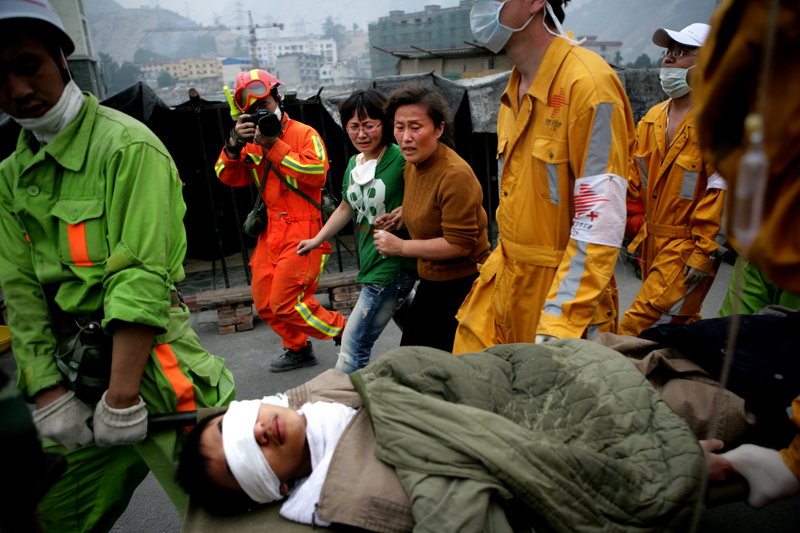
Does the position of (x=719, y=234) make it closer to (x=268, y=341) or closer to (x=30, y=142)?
(x=30, y=142)

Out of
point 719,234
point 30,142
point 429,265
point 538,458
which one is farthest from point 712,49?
point 719,234

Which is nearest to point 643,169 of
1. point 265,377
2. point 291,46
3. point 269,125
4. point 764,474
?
point 764,474

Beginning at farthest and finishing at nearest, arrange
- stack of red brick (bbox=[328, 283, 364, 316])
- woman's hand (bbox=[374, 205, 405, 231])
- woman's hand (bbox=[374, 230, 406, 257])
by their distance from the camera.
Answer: stack of red brick (bbox=[328, 283, 364, 316]), woman's hand (bbox=[374, 205, 405, 231]), woman's hand (bbox=[374, 230, 406, 257])

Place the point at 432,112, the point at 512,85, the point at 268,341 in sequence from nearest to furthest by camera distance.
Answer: the point at 512,85
the point at 432,112
the point at 268,341

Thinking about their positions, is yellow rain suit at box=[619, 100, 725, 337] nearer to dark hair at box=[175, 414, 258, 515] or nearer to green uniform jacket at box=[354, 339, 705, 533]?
green uniform jacket at box=[354, 339, 705, 533]

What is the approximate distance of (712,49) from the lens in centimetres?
66

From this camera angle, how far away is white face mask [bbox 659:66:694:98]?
119 inches

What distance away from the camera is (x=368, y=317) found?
3.09 m

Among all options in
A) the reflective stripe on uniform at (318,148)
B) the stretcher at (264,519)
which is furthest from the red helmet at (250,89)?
the stretcher at (264,519)

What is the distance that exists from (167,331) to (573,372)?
1.38 metres

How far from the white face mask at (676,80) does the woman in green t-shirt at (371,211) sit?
1.80 metres

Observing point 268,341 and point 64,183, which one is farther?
point 268,341

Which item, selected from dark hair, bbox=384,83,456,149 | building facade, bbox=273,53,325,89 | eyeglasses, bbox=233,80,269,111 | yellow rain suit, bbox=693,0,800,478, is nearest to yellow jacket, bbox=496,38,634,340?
dark hair, bbox=384,83,456,149

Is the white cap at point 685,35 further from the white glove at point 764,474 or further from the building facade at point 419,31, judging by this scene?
the building facade at point 419,31
